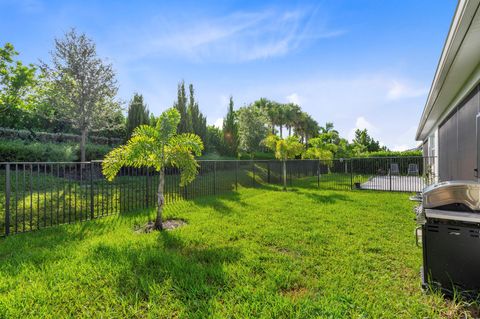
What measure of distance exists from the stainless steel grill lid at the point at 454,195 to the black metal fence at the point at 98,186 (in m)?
5.61

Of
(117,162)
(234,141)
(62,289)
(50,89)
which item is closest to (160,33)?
(117,162)

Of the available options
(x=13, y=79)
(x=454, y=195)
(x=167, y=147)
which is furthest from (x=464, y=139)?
(x=13, y=79)

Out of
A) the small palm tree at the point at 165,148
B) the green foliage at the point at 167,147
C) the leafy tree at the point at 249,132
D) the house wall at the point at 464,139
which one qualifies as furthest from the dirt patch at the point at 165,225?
the leafy tree at the point at 249,132

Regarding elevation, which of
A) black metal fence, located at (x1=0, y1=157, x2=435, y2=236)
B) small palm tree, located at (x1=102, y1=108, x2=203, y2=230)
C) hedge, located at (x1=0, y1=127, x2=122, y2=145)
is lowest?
black metal fence, located at (x1=0, y1=157, x2=435, y2=236)

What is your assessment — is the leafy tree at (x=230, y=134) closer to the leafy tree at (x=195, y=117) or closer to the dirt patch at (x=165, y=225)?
the leafy tree at (x=195, y=117)

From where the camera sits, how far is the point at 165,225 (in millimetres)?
4902

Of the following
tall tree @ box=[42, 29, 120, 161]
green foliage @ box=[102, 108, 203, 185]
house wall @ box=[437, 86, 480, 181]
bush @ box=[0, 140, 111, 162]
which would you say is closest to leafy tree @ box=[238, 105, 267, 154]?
tall tree @ box=[42, 29, 120, 161]

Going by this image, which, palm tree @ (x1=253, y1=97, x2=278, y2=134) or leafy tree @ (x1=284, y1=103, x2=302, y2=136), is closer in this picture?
palm tree @ (x1=253, y1=97, x2=278, y2=134)

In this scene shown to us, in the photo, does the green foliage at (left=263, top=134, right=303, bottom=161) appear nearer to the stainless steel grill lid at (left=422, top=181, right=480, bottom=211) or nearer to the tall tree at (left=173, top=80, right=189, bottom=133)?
the tall tree at (left=173, top=80, right=189, bottom=133)

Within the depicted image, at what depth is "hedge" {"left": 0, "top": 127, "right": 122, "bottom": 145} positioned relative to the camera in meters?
11.3

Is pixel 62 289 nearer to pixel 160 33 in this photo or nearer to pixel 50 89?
pixel 160 33

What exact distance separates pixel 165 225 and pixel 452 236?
15.1ft

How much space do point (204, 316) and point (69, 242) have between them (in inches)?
125

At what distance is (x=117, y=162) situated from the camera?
4516 mm
